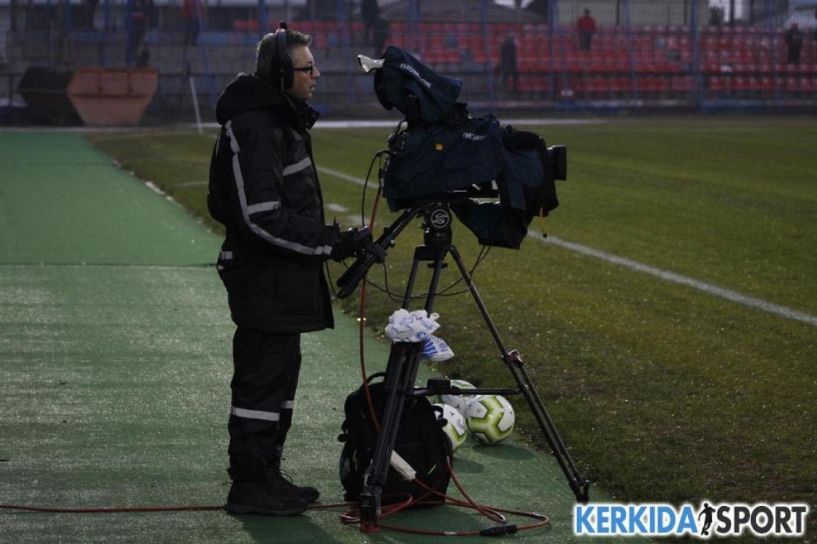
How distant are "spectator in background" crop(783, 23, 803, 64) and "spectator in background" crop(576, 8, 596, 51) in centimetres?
627

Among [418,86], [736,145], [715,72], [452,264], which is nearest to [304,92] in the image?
[418,86]

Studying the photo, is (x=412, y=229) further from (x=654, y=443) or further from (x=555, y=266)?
(x=654, y=443)

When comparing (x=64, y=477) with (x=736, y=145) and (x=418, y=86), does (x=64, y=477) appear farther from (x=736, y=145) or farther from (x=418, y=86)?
(x=736, y=145)

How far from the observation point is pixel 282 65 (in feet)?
19.3

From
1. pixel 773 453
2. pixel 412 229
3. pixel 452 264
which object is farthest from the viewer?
pixel 412 229

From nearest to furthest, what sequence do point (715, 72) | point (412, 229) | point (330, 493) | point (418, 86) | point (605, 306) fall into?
point (418, 86), point (330, 493), point (605, 306), point (412, 229), point (715, 72)

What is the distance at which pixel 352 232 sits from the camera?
5836 millimetres

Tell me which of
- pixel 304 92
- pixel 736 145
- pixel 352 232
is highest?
pixel 304 92

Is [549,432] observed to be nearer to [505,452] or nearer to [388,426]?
[388,426]

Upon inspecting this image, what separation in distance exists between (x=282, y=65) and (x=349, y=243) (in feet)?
2.33

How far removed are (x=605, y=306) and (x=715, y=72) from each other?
1505 inches

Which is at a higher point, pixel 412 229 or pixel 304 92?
pixel 304 92

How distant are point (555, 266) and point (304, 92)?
7930 mm

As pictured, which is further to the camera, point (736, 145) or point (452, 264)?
point (736, 145)
